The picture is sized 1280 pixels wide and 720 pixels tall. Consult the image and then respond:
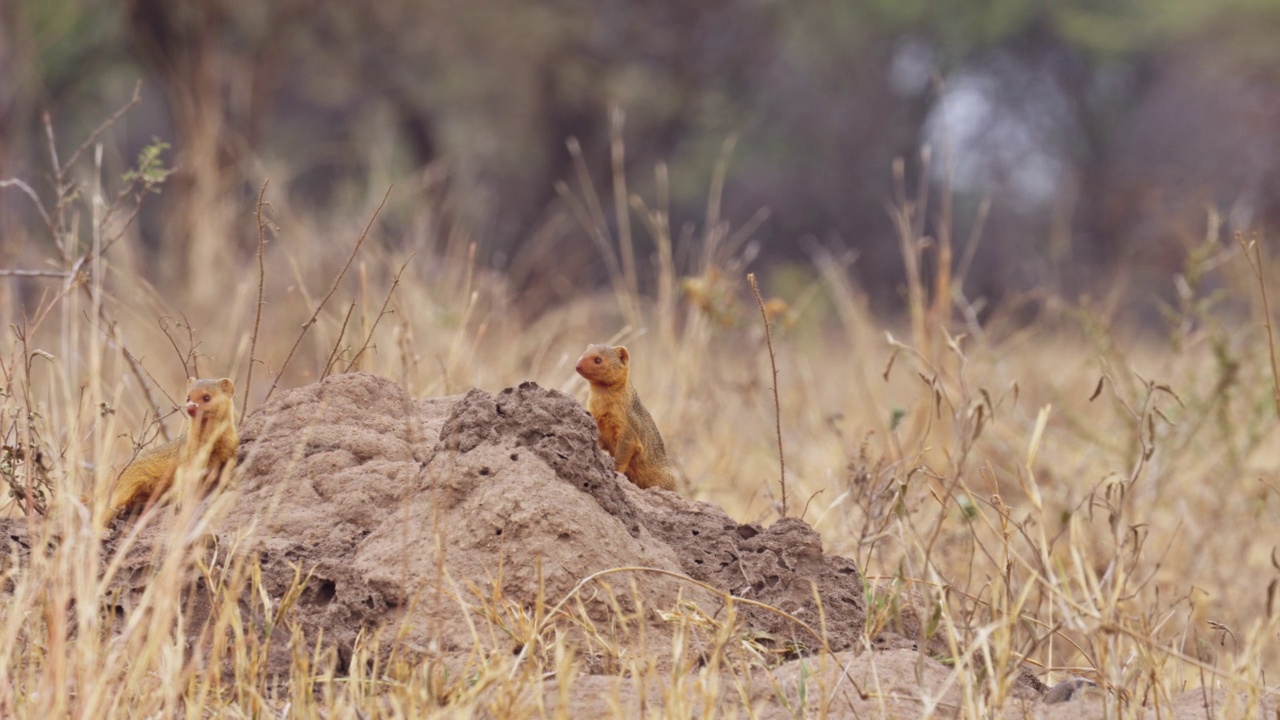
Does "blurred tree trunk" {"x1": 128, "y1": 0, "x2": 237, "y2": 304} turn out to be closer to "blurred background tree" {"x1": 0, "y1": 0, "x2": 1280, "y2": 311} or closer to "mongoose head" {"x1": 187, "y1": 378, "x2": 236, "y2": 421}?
"blurred background tree" {"x1": 0, "y1": 0, "x2": 1280, "y2": 311}

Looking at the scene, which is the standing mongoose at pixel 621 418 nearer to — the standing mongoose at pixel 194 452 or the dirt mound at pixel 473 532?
the dirt mound at pixel 473 532

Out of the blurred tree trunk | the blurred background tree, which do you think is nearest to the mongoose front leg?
the blurred tree trunk

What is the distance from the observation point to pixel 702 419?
5738 millimetres

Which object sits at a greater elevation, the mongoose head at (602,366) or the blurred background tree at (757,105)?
the blurred background tree at (757,105)

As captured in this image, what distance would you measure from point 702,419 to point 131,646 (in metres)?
3.53

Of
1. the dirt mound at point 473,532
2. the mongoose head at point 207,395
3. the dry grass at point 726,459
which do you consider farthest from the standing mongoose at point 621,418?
the mongoose head at point 207,395

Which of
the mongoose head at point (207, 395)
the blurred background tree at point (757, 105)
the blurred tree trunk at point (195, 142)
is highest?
the blurred background tree at point (757, 105)

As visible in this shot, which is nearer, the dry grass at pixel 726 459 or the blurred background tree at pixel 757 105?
the dry grass at pixel 726 459

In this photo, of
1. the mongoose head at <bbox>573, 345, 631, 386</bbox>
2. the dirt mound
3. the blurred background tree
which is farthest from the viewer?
the blurred background tree

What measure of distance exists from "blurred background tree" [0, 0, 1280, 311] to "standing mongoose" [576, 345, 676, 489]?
8.54 meters

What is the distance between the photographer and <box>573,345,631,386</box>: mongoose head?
3.38 meters

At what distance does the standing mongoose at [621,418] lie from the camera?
341 centimetres

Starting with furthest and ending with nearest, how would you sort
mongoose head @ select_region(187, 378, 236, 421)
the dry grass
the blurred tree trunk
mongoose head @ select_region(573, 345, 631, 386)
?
→ the blurred tree trunk, mongoose head @ select_region(573, 345, 631, 386), mongoose head @ select_region(187, 378, 236, 421), the dry grass

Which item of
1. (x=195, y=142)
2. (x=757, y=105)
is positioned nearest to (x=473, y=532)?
(x=195, y=142)
